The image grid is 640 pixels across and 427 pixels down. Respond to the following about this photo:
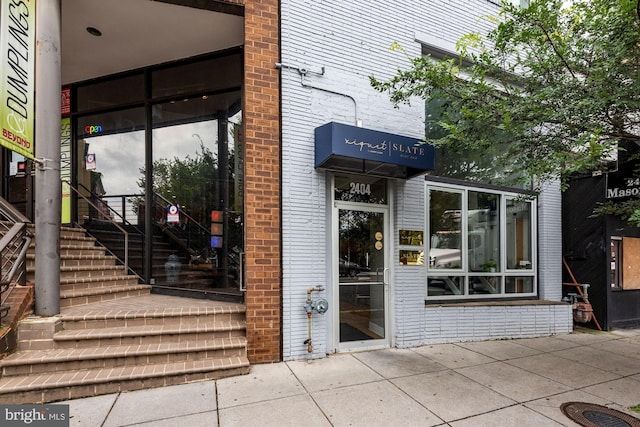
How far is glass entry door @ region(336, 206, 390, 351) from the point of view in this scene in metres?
5.11

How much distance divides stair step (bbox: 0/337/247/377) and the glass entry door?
162 cm

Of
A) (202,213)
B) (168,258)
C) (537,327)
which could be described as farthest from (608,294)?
(168,258)

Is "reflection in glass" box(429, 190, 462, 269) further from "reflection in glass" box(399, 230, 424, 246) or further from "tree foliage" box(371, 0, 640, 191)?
"tree foliage" box(371, 0, 640, 191)

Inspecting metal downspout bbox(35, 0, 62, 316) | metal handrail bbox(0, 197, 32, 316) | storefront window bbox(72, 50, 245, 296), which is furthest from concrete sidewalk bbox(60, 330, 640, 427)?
storefront window bbox(72, 50, 245, 296)

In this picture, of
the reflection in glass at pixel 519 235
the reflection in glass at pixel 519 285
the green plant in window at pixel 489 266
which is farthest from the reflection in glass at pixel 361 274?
the reflection in glass at pixel 519 235

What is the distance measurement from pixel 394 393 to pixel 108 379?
303cm

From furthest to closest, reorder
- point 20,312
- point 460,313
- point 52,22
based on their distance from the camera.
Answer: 1. point 460,313
2. point 52,22
3. point 20,312

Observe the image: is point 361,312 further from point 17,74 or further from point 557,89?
point 17,74

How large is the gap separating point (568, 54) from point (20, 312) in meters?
7.04

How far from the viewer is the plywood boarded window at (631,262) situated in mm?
7188

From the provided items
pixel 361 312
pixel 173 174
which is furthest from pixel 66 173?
pixel 361 312

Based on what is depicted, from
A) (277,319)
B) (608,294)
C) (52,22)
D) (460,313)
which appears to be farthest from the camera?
(608,294)

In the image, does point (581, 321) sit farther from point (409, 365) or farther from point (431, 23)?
point (431, 23)

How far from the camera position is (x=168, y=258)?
596cm
